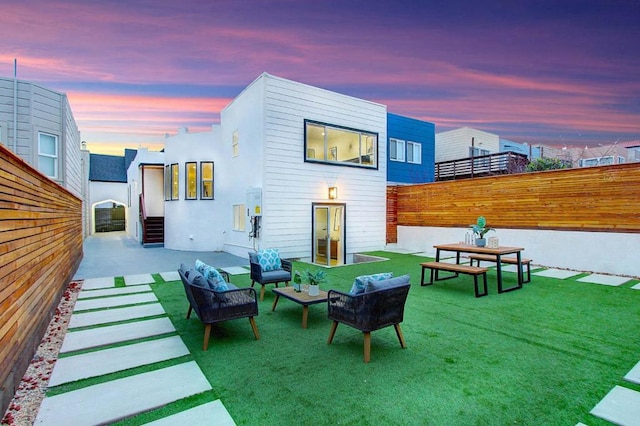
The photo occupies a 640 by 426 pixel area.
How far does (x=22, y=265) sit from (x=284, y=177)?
752 cm

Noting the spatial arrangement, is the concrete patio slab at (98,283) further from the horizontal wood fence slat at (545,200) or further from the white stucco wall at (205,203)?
the horizontal wood fence slat at (545,200)

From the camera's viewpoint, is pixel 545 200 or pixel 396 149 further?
pixel 396 149

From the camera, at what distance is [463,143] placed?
1947 cm

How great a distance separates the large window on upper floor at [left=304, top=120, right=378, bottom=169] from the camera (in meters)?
11.0

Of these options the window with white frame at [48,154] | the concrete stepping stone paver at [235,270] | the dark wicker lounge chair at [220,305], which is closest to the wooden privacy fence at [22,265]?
the dark wicker lounge chair at [220,305]

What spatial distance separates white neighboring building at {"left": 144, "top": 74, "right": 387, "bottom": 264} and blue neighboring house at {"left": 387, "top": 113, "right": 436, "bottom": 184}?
9.54 ft

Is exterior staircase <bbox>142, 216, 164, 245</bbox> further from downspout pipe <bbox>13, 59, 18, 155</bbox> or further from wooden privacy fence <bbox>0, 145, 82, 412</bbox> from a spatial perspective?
wooden privacy fence <bbox>0, 145, 82, 412</bbox>

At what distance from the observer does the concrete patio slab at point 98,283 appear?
22.1ft

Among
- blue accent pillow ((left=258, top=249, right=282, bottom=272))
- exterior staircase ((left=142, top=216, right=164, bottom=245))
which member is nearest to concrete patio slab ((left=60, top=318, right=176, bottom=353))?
blue accent pillow ((left=258, top=249, right=282, bottom=272))

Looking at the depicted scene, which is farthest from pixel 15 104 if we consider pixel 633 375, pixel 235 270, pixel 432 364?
pixel 633 375

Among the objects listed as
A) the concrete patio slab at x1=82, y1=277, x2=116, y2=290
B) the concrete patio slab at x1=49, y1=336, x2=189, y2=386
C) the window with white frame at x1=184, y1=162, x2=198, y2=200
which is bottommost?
the concrete patio slab at x1=49, y1=336, x2=189, y2=386

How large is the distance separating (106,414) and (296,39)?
Answer: 9.30m

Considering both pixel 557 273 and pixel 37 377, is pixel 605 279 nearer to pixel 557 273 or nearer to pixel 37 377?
pixel 557 273

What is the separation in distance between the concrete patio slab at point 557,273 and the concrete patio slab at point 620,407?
18.5 ft
